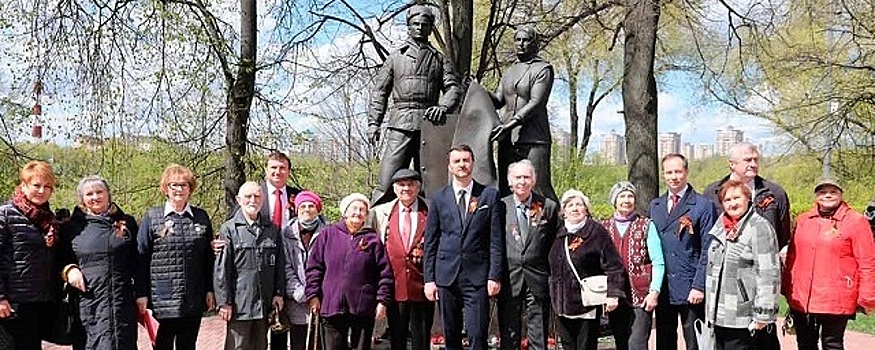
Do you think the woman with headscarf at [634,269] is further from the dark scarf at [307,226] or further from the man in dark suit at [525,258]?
the dark scarf at [307,226]

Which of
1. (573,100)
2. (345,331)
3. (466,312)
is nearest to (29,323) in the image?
(345,331)

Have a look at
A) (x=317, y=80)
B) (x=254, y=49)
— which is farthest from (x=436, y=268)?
(x=317, y=80)

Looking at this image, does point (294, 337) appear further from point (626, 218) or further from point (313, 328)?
point (626, 218)

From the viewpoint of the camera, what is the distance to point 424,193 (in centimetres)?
753

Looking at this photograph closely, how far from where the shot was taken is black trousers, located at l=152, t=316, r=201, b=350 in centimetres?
557

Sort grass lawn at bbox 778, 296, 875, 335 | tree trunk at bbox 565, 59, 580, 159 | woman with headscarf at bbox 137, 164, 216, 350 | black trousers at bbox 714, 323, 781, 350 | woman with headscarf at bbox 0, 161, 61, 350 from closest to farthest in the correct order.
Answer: black trousers at bbox 714, 323, 781, 350 → woman with headscarf at bbox 0, 161, 61, 350 → woman with headscarf at bbox 137, 164, 216, 350 → grass lawn at bbox 778, 296, 875, 335 → tree trunk at bbox 565, 59, 580, 159

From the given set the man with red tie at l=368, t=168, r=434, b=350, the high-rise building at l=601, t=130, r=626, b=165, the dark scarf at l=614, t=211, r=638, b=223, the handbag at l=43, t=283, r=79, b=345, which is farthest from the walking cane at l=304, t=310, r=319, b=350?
the high-rise building at l=601, t=130, r=626, b=165

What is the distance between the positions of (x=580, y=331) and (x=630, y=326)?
361 mm

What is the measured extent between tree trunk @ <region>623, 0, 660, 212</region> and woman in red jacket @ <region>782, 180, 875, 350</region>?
7.25m

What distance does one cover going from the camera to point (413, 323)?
20.0 ft

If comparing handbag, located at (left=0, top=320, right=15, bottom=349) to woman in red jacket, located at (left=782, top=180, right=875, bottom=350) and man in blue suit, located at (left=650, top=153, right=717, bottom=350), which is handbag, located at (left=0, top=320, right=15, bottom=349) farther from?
woman in red jacket, located at (left=782, top=180, right=875, bottom=350)

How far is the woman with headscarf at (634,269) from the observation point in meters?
5.73

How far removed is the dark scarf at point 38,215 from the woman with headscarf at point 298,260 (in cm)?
137

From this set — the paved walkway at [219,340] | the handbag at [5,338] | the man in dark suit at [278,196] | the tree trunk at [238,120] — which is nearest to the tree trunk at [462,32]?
the tree trunk at [238,120]
